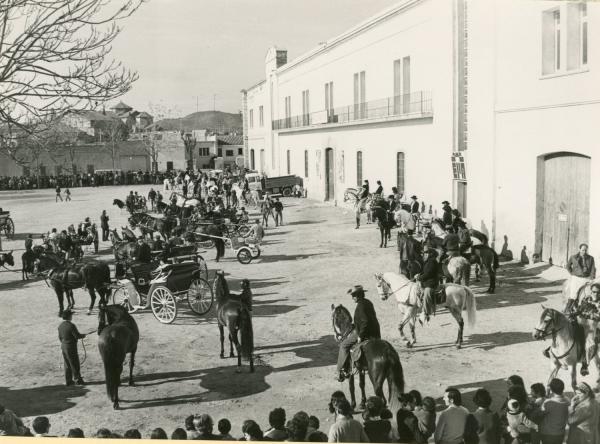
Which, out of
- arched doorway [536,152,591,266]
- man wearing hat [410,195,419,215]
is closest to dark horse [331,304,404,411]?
arched doorway [536,152,591,266]

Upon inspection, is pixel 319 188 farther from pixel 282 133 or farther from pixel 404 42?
pixel 404 42

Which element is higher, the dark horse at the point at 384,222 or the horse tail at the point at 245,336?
the dark horse at the point at 384,222

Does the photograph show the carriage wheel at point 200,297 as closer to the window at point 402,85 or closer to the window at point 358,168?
the window at point 402,85

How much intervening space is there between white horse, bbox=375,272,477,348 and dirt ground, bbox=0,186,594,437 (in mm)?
389

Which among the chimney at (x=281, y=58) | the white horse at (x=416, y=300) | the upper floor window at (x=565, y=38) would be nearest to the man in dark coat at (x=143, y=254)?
the white horse at (x=416, y=300)

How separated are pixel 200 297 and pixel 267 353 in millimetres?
2649

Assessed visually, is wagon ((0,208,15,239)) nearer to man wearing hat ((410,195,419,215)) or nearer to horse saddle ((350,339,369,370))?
man wearing hat ((410,195,419,215))

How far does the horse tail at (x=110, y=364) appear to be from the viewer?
8.44m

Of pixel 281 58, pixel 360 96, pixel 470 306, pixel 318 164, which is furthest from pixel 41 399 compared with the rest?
pixel 281 58

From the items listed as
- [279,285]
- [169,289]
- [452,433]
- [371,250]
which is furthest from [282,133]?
[452,433]

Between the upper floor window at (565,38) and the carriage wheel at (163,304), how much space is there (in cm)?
933

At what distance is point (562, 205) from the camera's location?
46.0 ft

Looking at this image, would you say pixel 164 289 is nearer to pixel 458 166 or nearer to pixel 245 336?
pixel 245 336

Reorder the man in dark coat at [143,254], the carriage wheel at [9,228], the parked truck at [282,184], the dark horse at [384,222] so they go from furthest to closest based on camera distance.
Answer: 1. the parked truck at [282,184]
2. the carriage wheel at [9,228]
3. the dark horse at [384,222]
4. the man in dark coat at [143,254]
